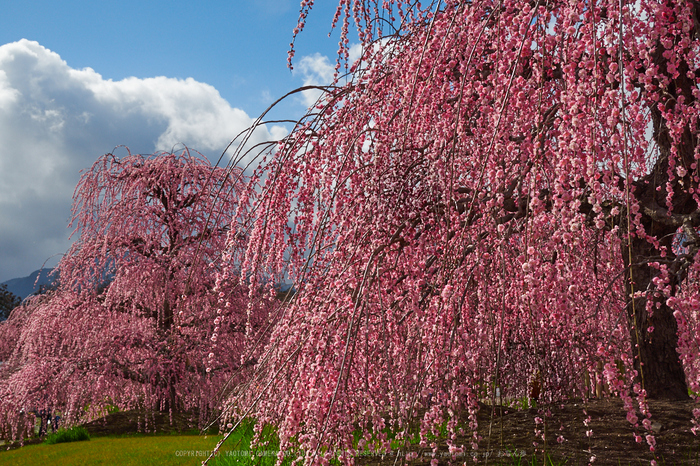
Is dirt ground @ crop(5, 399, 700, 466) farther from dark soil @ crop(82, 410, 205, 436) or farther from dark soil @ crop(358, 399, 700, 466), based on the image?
dark soil @ crop(82, 410, 205, 436)

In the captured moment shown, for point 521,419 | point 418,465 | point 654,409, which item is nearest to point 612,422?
point 654,409

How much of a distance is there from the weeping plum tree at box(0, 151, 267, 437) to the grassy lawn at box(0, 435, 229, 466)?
70cm

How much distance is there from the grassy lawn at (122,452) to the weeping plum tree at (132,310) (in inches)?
27.6

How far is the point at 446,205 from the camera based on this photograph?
2.34 metres

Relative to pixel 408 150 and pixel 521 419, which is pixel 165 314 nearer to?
pixel 521 419

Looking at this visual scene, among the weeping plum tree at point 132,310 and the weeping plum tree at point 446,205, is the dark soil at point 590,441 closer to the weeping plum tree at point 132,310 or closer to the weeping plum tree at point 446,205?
the weeping plum tree at point 446,205

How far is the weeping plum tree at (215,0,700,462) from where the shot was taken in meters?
2.27

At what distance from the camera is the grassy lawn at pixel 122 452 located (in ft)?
21.3

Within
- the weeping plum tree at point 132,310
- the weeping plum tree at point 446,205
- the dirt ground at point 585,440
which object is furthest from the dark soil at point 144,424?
the weeping plum tree at point 446,205

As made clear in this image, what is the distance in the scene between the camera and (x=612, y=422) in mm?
4641

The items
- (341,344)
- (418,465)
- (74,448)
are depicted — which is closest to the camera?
(341,344)

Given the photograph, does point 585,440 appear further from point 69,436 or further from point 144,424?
point 69,436

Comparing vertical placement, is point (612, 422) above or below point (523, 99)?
below

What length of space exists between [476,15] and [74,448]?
8410 millimetres
